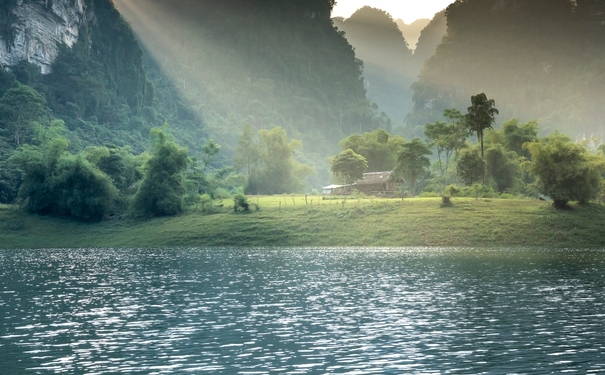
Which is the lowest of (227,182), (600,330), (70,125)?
(600,330)

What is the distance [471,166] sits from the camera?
116 meters

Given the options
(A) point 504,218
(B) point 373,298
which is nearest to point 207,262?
(B) point 373,298

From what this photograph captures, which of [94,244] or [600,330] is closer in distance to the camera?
[600,330]

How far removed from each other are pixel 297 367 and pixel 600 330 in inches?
572

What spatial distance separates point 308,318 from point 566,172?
72.1 metres

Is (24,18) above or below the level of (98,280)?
above

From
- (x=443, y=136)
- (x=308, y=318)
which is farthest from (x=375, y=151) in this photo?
(x=308, y=318)

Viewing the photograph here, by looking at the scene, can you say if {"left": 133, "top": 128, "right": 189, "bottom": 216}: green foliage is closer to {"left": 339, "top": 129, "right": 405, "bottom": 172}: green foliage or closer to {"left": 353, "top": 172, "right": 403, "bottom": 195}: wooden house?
{"left": 353, "top": 172, "right": 403, "bottom": 195}: wooden house

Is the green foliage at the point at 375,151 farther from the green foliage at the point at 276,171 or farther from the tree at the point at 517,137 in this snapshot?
the tree at the point at 517,137

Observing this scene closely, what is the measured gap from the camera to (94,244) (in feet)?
318

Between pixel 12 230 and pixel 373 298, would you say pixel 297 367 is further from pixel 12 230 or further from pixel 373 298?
pixel 12 230

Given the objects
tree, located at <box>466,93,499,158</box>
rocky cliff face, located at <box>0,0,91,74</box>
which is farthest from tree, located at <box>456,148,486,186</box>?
rocky cliff face, located at <box>0,0,91,74</box>

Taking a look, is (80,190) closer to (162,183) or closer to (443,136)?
(162,183)

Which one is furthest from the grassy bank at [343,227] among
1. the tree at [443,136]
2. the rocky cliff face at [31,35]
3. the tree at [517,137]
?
the rocky cliff face at [31,35]
